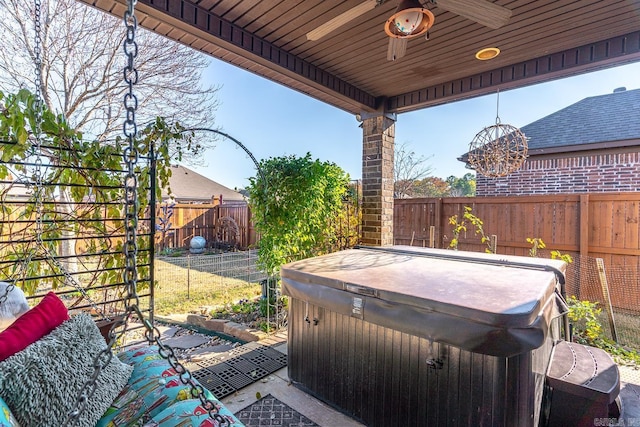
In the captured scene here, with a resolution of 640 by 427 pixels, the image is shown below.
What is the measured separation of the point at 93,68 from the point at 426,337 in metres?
7.42

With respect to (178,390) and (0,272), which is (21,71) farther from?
(178,390)

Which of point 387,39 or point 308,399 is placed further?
point 387,39

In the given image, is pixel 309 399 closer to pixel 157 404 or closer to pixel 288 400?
pixel 288 400

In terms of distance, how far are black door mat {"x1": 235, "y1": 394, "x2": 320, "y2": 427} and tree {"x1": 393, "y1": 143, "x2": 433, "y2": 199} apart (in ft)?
34.0

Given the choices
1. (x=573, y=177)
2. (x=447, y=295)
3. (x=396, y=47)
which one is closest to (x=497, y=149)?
(x=396, y=47)

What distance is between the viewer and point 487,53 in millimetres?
2930

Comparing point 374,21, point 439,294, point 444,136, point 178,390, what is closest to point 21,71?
point 374,21

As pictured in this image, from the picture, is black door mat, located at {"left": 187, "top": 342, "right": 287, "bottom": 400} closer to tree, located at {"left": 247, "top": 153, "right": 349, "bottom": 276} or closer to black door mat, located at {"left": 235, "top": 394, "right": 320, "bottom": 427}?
black door mat, located at {"left": 235, "top": 394, "right": 320, "bottom": 427}

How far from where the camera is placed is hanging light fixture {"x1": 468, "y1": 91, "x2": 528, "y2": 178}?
3635 mm

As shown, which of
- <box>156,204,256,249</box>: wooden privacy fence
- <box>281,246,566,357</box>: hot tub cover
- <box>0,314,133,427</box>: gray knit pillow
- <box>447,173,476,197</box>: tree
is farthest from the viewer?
<box>447,173,476,197</box>: tree

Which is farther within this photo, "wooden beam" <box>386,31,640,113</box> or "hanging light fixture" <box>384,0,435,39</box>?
"wooden beam" <box>386,31,640,113</box>

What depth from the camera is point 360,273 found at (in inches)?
87.6

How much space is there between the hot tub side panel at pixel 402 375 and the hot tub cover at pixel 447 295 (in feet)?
0.42

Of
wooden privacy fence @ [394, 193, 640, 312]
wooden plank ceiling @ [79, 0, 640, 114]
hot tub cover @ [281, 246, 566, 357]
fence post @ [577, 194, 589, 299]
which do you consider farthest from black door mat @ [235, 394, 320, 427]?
fence post @ [577, 194, 589, 299]
